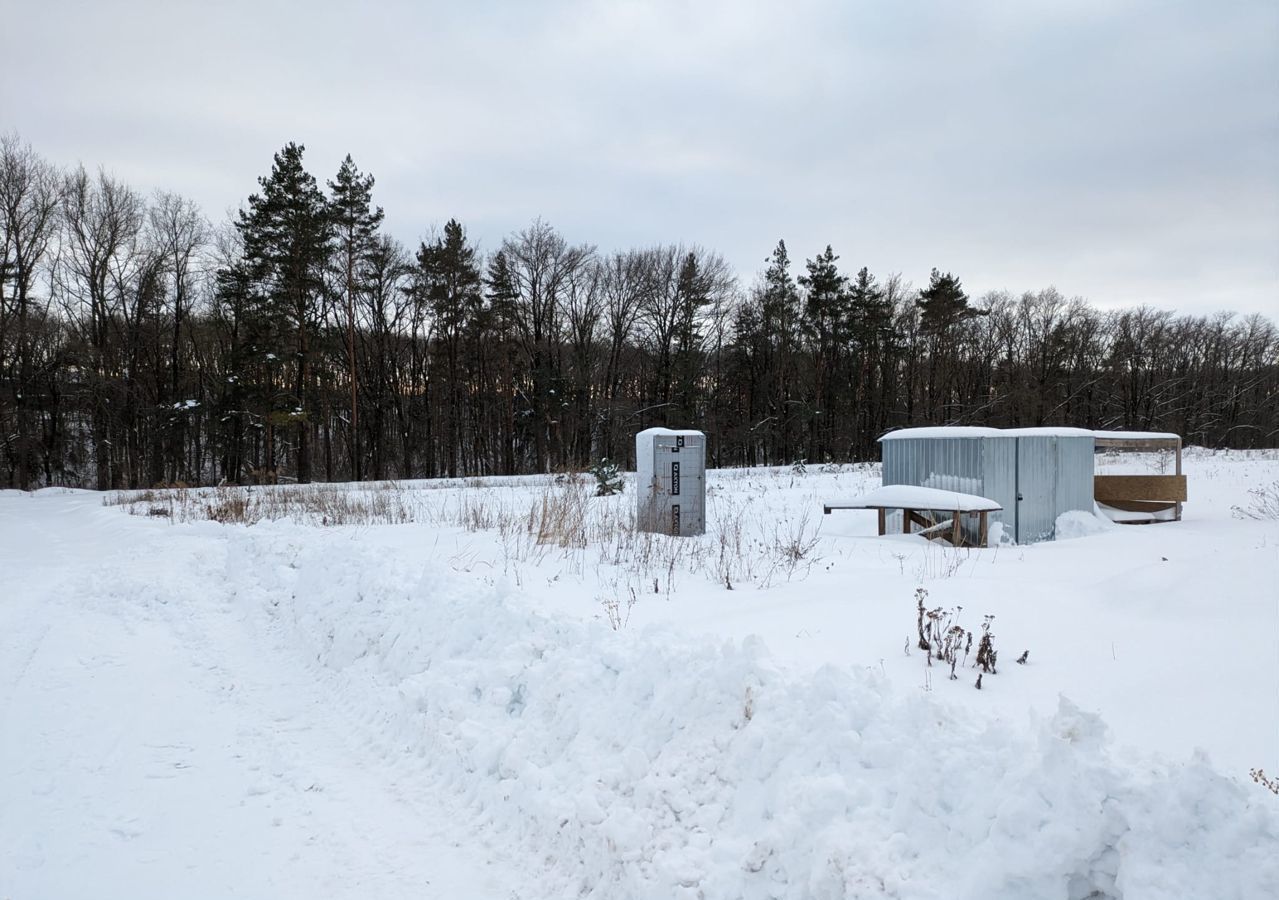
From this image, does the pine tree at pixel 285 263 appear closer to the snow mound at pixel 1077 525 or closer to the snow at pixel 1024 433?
the snow at pixel 1024 433

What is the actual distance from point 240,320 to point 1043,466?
103ft

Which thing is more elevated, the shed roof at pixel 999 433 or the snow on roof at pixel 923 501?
the shed roof at pixel 999 433

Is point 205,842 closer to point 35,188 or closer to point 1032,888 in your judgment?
point 1032,888

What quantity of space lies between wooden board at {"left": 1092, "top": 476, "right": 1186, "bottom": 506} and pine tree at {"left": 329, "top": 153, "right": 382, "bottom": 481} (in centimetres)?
2811

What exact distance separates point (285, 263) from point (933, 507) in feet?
91.7

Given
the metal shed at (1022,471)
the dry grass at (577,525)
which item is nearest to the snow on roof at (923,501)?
the metal shed at (1022,471)

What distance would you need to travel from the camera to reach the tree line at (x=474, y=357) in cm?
2834

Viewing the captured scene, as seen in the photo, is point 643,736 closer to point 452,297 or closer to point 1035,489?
point 1035,489

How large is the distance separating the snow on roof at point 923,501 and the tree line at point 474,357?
15.0 metres

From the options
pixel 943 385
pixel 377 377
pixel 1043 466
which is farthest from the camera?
pixel 943 385

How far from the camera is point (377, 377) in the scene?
36812 mm

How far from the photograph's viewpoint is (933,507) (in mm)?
10820

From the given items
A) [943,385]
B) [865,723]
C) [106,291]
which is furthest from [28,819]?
[943,385]

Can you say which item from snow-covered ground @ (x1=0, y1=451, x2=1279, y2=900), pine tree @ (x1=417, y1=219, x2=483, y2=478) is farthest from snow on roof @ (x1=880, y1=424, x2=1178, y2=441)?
pine tree @ (x1=417, y1=219, x2=483, y2=478)
